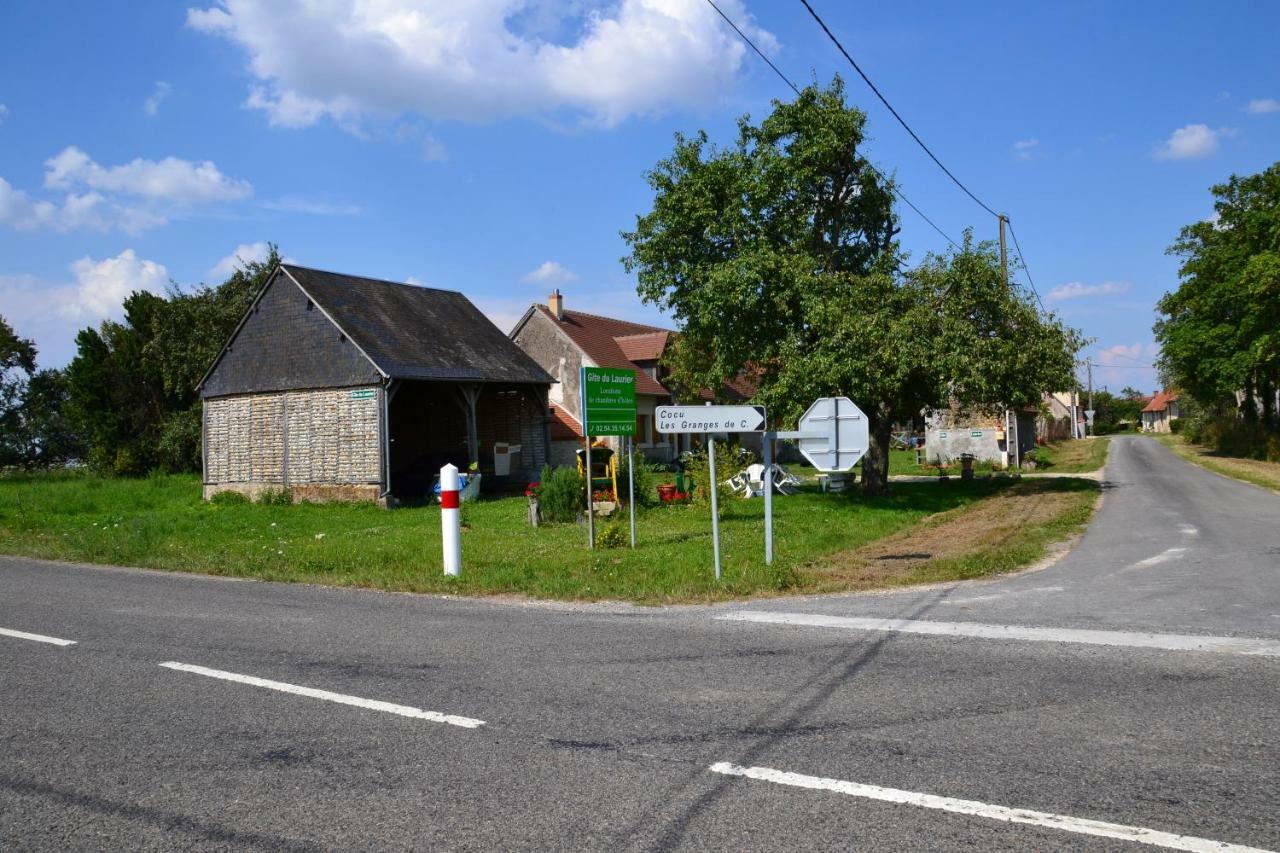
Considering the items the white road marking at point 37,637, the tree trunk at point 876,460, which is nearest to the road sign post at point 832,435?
the white road marking at point 37,637

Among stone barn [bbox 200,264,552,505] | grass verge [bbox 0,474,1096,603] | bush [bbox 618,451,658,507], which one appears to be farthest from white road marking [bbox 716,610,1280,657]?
stone barn [bbox 200,264,552,505]

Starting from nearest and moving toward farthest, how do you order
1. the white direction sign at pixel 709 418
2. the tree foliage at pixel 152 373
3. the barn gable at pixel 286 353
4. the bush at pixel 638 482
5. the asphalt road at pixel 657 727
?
the asphalt road at pixel 657 727
the white direction sign at pixel 709 418
the bush at pixel 638 482
the barn gable at pixel 286 353
the tree foliage at pixel 152 373

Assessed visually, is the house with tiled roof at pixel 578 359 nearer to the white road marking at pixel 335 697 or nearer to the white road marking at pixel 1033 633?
the white road marking at pixel 1033 633

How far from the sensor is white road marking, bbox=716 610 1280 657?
6812mm

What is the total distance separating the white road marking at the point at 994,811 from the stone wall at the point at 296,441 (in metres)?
22.9

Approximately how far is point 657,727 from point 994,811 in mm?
1806

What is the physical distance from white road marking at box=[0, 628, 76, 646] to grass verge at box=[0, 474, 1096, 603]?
3.86 meters

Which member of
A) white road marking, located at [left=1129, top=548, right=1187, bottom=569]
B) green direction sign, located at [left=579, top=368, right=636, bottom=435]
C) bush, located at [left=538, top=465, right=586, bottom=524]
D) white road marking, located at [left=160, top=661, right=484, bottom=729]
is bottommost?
white road marking, located at [left=1129, top=548, right=1187, bottom=569]

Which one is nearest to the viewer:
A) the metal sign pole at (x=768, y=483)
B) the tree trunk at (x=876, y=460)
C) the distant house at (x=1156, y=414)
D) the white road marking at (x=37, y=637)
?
the white road marking at (x=37, y=637)

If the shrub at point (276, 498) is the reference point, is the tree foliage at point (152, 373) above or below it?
above

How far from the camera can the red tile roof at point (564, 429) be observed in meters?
38.3

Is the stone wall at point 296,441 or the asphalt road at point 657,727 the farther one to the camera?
the stone wall at point 296,441

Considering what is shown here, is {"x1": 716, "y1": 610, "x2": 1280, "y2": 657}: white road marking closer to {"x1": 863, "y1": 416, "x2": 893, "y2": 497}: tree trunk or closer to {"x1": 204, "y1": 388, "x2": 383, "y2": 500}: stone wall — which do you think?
{"x1": 863, "y1": 416, "x2": 893, "y2": 497}: tree trunk

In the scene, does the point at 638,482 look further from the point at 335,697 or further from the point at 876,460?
the point at 335,697
